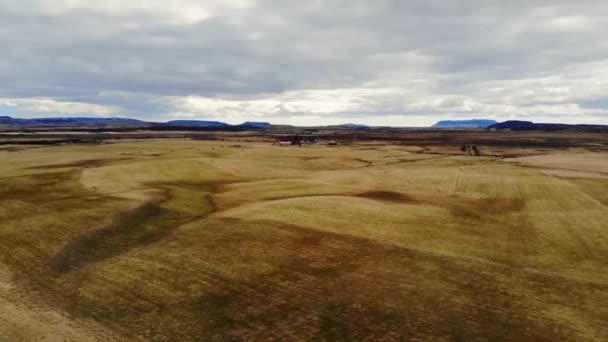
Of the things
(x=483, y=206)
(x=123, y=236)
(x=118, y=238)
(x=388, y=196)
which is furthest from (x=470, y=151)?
(x=118, y=238)

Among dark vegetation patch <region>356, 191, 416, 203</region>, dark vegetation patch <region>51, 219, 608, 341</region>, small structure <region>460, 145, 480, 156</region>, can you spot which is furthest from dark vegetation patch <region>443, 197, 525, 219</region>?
small structure <region>460, 145, 480, 156</region>

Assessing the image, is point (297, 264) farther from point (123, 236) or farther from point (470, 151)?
point (470, 151)

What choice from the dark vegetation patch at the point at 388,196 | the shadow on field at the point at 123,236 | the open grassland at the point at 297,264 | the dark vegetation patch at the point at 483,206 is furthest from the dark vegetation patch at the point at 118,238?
the dark vegetation patch at the point at 483,206

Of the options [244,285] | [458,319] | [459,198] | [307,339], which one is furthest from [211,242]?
[459,198]

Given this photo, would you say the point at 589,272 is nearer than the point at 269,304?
No

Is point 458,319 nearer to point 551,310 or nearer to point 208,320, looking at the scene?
point 551,310

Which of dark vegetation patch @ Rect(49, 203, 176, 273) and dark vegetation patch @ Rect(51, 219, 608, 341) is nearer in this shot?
dark vegetation patch @ Rect(51, 219, 608, 341)

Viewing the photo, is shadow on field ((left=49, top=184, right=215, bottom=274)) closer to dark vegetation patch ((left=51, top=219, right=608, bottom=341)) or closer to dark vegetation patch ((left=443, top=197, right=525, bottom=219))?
dark vegetation patch ((left=51, top=219, right=608, bottom=341))

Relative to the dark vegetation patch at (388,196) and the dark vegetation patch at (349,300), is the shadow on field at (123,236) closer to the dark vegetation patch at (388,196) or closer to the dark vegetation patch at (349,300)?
the dark vegetation patch at (349,300)

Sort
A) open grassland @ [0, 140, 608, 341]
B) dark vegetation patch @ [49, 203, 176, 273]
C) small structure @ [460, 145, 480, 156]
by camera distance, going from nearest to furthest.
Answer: open grassland @ [0, 140, 608, 341]
dark vegetation patch @ [49, 203, 176, 273]
small structure @ [460, 145, 480, 156]
